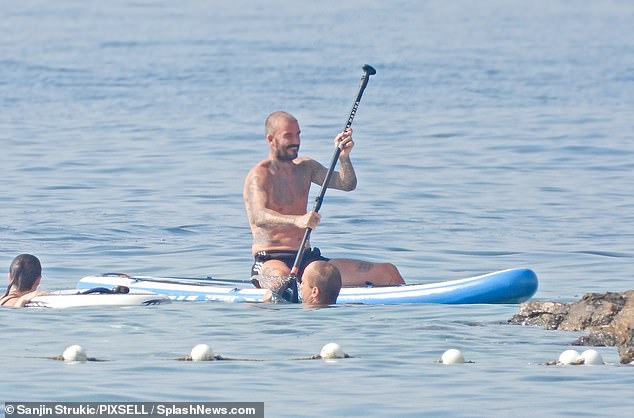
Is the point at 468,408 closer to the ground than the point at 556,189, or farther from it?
closer to the ground

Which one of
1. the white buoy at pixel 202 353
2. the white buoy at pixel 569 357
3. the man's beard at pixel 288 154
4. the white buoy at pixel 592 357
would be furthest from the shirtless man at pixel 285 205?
the white buoy at pixel 592 357

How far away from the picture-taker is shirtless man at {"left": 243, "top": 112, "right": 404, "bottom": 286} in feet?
45.5

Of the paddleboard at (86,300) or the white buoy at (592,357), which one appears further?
the paddleboard at (86,300)

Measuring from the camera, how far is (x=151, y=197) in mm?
22422

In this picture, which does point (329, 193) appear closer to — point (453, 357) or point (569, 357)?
point (453, 357)

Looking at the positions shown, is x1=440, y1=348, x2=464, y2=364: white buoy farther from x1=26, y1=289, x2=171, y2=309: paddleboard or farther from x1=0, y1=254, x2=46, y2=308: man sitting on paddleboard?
x1=0, y1=254, x2=46, y2=308: man sitting on paddleboard

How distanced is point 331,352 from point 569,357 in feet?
5.50

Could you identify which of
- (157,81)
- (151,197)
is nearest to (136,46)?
(157,81)

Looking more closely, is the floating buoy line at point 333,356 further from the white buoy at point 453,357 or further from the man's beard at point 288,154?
the man's beard at point 288,154

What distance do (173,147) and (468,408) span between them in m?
19.1

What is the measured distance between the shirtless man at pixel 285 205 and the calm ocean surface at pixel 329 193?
637 mm

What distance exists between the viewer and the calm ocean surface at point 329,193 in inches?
416

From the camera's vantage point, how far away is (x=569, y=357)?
1082 centimetres

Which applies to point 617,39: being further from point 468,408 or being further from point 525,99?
point 468,408
